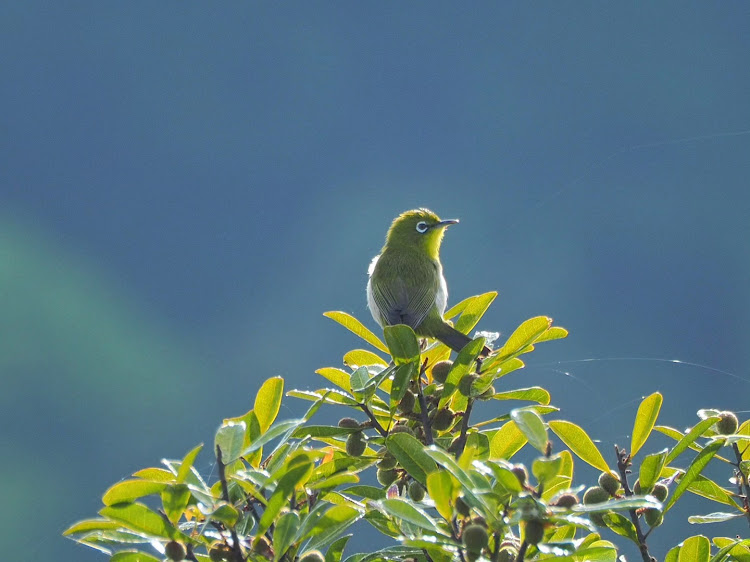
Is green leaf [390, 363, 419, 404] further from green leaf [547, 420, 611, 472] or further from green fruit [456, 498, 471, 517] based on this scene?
green fruit [456, 498, 471, 517]

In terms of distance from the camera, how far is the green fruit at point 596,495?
172cm

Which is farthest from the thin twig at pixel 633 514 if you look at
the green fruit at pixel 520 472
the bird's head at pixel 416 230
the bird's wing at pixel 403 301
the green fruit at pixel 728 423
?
the bird's head at pixel 416 230

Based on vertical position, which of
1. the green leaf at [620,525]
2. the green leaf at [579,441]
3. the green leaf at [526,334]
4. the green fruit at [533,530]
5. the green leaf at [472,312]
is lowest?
the green fruit at [533,530]

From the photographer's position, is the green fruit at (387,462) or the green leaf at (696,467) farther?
the green fruit at (387,462)

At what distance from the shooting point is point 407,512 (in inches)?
52.0

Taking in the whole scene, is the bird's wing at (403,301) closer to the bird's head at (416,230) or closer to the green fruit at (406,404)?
the bird's head at (416,230)

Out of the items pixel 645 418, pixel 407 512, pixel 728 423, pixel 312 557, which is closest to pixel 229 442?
pixel 312 557

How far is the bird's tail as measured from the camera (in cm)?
274

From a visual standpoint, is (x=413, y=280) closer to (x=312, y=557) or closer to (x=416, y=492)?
(x=416, y=492)

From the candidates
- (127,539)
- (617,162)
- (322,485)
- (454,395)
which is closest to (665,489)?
(454,395)

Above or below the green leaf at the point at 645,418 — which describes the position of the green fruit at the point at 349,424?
below

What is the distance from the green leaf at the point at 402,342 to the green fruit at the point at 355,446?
10.4 inches

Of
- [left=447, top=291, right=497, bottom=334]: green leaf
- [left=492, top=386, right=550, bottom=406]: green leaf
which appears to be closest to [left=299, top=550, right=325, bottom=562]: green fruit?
[left=492, top=386, right=550, bottom=406]: green leaf

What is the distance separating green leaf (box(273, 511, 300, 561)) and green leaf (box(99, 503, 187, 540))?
174 mm
